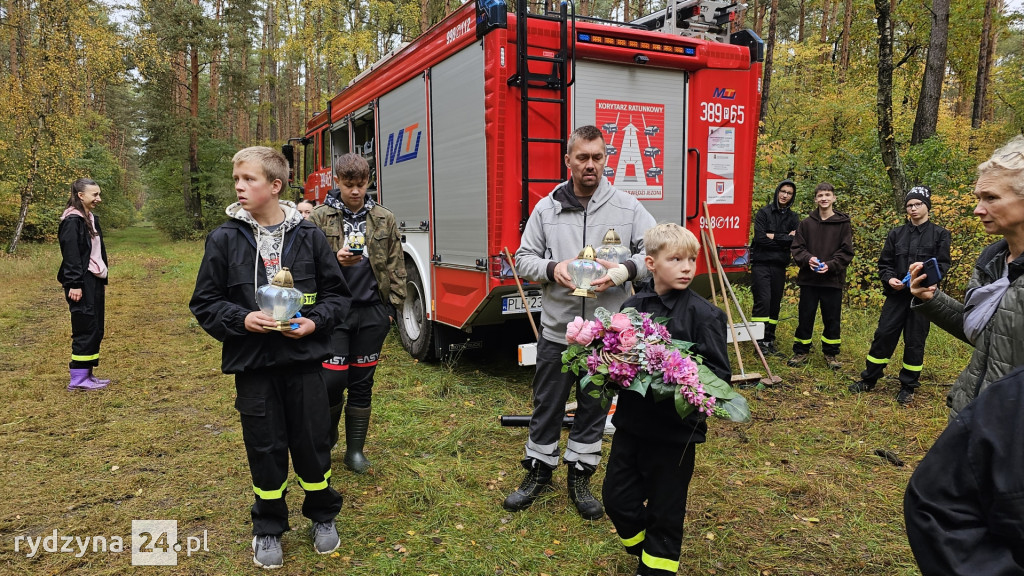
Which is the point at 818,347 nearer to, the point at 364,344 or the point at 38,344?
the point at 364,344

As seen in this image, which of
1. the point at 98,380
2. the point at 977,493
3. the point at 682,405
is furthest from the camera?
the point at 98,380

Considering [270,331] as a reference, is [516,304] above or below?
below

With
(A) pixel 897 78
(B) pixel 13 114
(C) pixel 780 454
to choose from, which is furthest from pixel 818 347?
(B) pixel 13 114

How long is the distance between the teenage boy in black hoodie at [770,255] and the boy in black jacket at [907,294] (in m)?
1.29

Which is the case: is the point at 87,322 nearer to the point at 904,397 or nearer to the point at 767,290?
the point at 767,290

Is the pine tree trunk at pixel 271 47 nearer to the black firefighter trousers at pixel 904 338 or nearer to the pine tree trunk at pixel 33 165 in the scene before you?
the pine tree trunk at pixel 33 165

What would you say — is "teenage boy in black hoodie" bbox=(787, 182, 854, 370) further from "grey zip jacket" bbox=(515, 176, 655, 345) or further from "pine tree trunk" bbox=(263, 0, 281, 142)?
"pine tree trunk" bbox=(263, 0, 281, 142)

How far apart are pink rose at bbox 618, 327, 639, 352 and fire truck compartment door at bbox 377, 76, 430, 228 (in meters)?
3.97

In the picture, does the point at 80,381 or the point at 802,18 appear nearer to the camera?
the point at 80,381

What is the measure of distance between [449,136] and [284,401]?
3.18 meters

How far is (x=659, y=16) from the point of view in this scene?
586cm

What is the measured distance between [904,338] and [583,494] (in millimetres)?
3693

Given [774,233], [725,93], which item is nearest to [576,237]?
[725,93]

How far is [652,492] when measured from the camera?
242 centimetres
